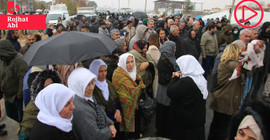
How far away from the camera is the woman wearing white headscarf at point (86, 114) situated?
6.66 ft

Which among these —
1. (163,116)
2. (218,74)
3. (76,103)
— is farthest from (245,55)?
(76,103)

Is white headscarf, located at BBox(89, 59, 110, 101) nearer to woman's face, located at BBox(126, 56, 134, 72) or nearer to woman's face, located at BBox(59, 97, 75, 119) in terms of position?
woman's face, located at BBox(126, 56, 134, 72)

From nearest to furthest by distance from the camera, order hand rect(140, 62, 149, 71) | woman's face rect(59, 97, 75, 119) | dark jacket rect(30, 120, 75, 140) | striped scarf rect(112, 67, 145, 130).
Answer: dark jacket rect(30, 120, 75, 140) → woman's face rect(59, 97, 75, 119) → striped scarf rect(112, 67, 145, 130) → hand rect(140, 62, 149, 71)

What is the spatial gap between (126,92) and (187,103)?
95cm

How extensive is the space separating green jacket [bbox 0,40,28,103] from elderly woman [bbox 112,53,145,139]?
1.64m

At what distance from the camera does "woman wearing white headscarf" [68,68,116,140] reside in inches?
80.0

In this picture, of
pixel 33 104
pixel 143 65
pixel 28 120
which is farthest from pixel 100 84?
pixel 143 65

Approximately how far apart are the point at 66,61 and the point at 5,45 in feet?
5.78

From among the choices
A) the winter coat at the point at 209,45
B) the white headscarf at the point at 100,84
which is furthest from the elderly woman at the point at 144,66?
the winter coat at the point at 209,45

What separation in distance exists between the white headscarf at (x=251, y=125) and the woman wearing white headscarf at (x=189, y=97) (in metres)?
1.08

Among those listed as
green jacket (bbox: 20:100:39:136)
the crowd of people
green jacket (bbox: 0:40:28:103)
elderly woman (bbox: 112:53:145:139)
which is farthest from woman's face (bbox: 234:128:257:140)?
green jacket (bbox: 0:40:28:103)

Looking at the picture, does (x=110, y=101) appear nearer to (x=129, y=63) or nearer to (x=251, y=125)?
(x=129, y=63)

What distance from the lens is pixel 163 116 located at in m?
3.64

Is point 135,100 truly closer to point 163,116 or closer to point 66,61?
point 163,116
